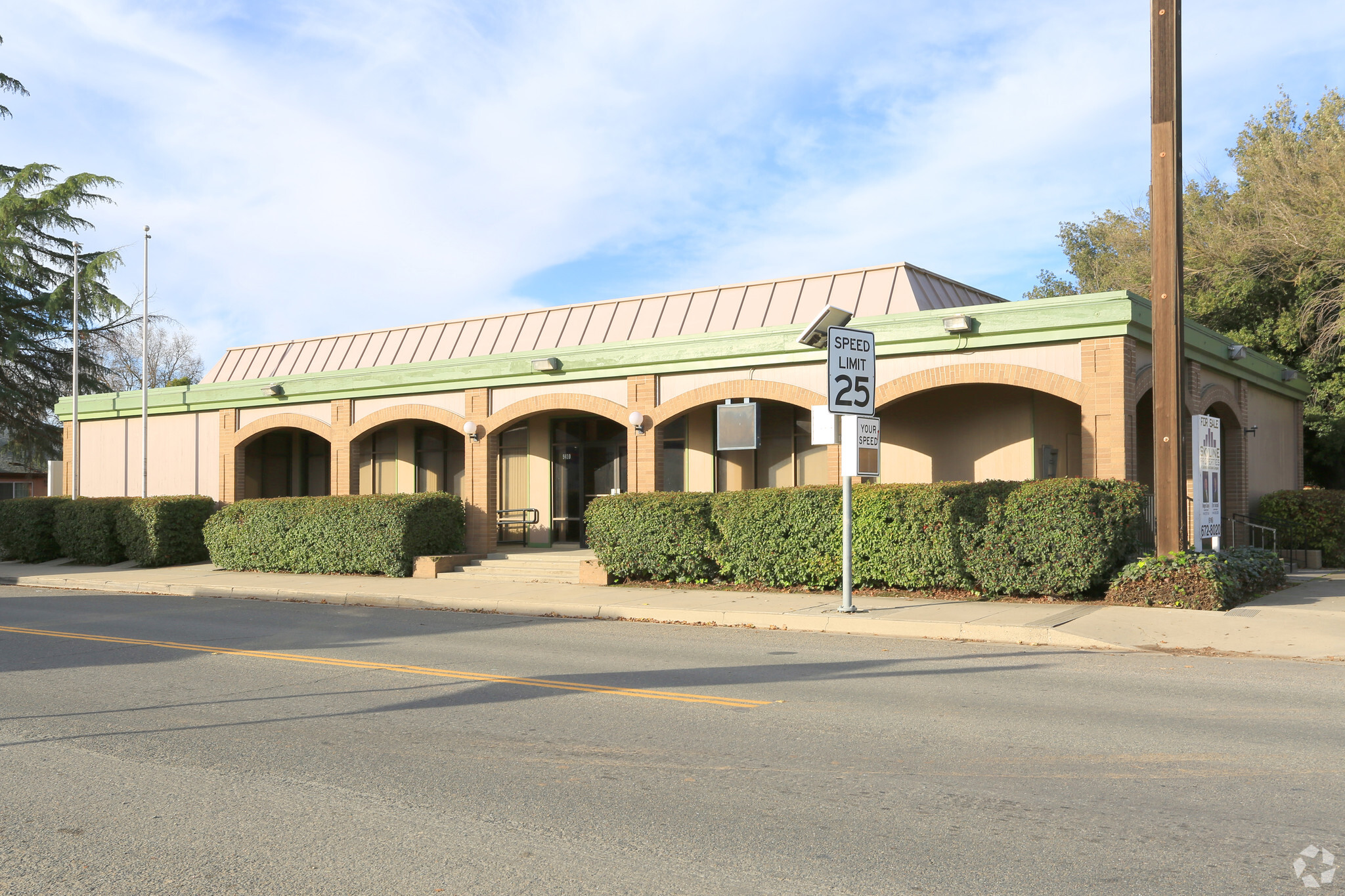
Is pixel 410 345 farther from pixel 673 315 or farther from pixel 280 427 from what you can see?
pixel 673 315

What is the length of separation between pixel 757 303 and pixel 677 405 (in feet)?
11.4

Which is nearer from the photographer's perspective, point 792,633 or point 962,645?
point 962,645

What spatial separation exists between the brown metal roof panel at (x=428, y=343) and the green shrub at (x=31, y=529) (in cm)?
955

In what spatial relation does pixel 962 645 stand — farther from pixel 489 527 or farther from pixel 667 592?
pixel 489 527

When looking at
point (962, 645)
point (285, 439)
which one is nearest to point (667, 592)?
point (962, 645)

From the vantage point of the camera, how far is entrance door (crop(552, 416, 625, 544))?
23.4 metres

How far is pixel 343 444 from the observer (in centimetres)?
2439

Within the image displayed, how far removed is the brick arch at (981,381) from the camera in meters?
15.7

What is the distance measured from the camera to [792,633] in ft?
41.7

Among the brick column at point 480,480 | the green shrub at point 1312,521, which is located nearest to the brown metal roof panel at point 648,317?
the brick column at point 480,480

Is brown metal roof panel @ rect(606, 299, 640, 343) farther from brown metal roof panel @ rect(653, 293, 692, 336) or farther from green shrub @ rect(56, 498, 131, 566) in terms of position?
green shrub @ rect(56, 498, 131, 566)

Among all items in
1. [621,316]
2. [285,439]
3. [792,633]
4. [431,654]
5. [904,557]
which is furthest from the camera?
[285,439]

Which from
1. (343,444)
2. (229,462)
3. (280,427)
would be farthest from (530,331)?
(229,462)

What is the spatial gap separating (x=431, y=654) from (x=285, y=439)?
1980cm
